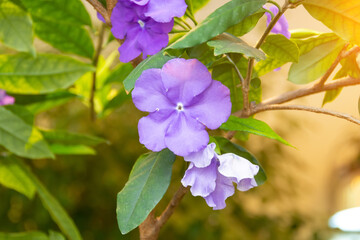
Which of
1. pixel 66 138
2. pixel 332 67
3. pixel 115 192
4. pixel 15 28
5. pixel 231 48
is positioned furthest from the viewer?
pixel 115 192

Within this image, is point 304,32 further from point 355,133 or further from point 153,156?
point 355,133

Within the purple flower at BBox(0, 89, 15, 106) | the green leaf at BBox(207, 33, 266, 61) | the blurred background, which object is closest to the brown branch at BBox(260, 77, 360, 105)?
the green leaf at BBox(207, 33, 266, 61)

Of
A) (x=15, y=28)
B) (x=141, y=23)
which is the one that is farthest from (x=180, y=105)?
(x=15, y=28)

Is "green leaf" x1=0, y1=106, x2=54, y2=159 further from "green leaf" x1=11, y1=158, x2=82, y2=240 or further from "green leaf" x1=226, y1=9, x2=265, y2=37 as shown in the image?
"green leaf" x1=226, y1=9, x2=265, y2=37

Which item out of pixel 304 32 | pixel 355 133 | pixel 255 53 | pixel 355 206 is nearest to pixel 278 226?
pixel 355 206

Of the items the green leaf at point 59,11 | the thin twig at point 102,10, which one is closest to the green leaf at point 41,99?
the green leaf at point 59,11

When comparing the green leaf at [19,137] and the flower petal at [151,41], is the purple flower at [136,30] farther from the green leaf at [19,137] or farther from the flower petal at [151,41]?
the green leaf at [19,137]

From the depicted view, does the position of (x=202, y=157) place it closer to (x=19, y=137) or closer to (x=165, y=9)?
(x=165, y=9)
